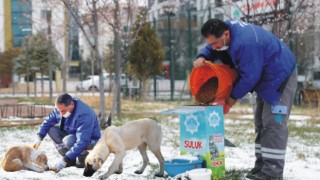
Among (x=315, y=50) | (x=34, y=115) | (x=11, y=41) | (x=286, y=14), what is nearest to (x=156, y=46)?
(x=34, y=115)

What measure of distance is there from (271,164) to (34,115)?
33.6 feet

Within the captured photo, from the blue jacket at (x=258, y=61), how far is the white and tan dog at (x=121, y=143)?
1014mm

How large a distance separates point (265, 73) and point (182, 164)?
3.95ft

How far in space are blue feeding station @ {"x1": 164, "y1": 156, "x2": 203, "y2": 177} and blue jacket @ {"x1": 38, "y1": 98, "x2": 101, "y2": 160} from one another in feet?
3.22

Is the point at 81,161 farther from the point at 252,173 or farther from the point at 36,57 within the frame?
the point at 36,57

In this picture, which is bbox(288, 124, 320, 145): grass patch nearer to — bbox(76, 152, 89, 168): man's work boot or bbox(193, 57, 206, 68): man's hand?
bbox(193, 57, 206, 68): man's hand

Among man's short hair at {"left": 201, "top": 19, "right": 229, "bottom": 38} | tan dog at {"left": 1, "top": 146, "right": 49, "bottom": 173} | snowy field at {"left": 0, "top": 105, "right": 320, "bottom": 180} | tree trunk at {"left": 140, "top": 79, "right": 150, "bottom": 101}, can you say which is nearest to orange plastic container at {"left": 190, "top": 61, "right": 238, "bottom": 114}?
man's short hair at {"left": 201, "top": 19, "right": 229, "bottom": 38}

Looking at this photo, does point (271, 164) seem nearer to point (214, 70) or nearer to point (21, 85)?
point (214, 70)

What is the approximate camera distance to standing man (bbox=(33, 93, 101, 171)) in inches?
223

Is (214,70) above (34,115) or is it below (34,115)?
above

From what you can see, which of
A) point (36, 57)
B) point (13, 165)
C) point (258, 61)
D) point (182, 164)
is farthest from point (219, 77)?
point (36, 57)

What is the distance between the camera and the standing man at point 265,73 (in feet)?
16.2

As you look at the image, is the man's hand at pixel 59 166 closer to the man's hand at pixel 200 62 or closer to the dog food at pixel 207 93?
the dog food at pixel 207 93

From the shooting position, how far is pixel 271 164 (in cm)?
514
